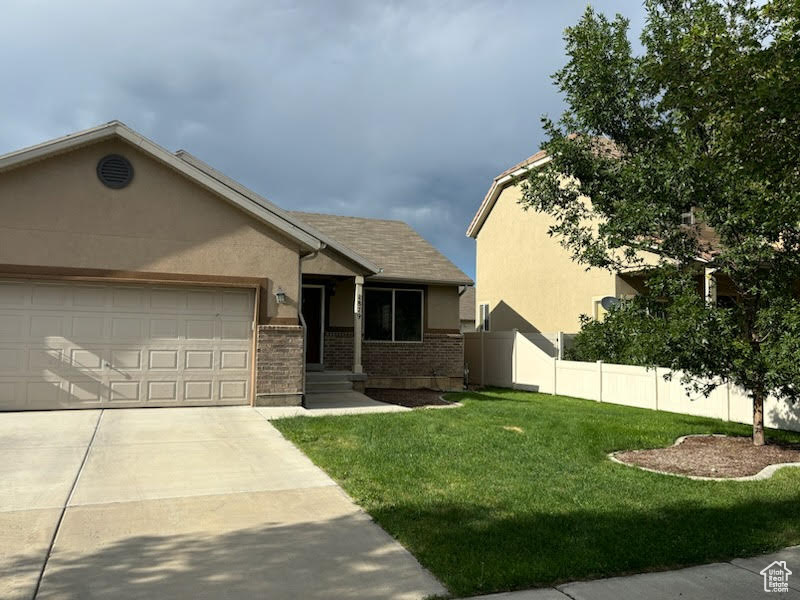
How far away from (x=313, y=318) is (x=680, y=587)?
45.8ft

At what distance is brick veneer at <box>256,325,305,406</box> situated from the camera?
1243cm

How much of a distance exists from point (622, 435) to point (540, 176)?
14.5 ft

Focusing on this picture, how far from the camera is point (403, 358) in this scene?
1834 cm

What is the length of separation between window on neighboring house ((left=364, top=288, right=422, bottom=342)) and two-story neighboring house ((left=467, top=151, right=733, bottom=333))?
457 cm

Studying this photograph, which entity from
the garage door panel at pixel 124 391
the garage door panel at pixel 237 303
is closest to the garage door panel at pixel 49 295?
the garage door panel at pixel 124 391

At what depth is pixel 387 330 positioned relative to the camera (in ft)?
60.3

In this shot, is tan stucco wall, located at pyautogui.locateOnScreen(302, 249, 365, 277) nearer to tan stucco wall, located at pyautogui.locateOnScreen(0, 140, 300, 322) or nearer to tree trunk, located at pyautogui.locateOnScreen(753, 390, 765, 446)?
tan stucco wall, located at pyautogui.locateOnScreen(0, 140, 300, 322)

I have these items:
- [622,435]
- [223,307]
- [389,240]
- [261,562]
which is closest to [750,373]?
[622,435]

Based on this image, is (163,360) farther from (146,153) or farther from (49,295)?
(146,153)

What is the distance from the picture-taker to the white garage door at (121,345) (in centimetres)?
1131

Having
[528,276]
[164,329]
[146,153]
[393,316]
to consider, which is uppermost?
[146,153]

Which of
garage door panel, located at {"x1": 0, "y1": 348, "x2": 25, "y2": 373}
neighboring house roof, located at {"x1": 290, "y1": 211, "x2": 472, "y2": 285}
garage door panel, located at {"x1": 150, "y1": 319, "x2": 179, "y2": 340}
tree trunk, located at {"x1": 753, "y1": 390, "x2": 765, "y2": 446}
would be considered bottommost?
tree trunk, located at {"x1": 753, "y1": 390, "x2": 765, "y2": 446}

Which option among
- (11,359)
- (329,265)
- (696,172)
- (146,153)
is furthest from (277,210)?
(696,172)

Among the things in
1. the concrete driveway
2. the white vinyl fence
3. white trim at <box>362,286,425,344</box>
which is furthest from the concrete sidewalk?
white trim at <box>362,286,425,344</box>
